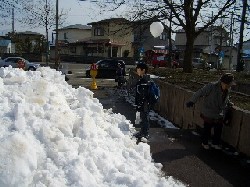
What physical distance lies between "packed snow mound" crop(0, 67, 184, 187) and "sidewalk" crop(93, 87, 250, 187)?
0.41 metres

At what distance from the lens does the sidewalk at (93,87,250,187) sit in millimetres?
5934

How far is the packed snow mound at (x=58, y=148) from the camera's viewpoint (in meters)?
4.36

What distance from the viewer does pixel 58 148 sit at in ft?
16.2

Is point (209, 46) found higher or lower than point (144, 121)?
higher

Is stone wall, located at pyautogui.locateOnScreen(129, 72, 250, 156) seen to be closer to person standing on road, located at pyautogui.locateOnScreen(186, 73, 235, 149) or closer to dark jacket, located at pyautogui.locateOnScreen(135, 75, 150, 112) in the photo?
person standing on road, located at pyautogui.locateOnScreen(186, 73, 235, 149)

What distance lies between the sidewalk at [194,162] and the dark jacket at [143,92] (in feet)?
2.95

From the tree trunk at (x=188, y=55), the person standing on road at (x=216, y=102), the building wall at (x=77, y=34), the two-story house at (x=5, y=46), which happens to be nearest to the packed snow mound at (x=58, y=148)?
the person standing on road at (x=216, y=102)

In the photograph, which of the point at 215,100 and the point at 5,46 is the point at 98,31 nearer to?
the point at 5,46

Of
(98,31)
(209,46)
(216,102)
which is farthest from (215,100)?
(209,46)

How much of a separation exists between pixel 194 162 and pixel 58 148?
2889mm

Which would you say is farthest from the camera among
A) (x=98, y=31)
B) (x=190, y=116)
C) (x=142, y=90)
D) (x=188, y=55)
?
(x=98, y=31)

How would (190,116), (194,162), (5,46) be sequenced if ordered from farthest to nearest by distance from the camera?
(5,46), (190,116), (194,162)

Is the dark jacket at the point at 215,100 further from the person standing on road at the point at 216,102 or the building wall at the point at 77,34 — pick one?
the building wall at the point at 77,34

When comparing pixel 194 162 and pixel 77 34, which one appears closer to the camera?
pixel 194 162
